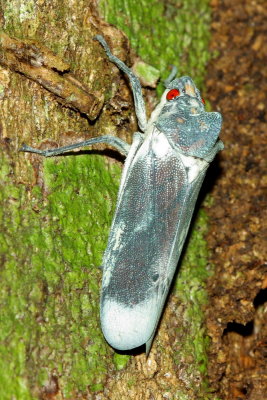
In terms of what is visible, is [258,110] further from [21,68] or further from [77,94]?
[21,68]

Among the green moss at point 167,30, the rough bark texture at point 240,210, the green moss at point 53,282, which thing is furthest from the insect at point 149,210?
the rough bark texture at point 240,210

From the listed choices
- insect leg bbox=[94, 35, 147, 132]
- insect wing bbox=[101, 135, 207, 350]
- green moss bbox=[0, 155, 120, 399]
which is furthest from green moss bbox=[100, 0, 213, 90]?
green moss bbox=[0, 155, 120, 399]

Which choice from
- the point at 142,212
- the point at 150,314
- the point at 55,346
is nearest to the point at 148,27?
the point at 142,212

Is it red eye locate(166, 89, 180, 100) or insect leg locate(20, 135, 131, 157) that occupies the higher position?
red eye locate(166, 89, 180, 100)

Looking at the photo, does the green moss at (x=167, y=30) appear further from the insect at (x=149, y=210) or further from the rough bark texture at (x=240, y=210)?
the insect at (x=149, y=210)

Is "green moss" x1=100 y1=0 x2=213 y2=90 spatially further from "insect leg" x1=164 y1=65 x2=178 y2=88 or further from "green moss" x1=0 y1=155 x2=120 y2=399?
"green moss" x1=0 y1=155 x2=120 y2=399

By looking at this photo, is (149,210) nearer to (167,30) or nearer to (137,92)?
(137,92)

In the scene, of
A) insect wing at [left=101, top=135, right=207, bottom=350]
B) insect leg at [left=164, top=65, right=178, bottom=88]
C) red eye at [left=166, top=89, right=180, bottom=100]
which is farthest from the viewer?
insect leg at [left=164, top=65, right=178, bottom=88]

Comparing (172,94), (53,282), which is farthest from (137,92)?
(53,282)
